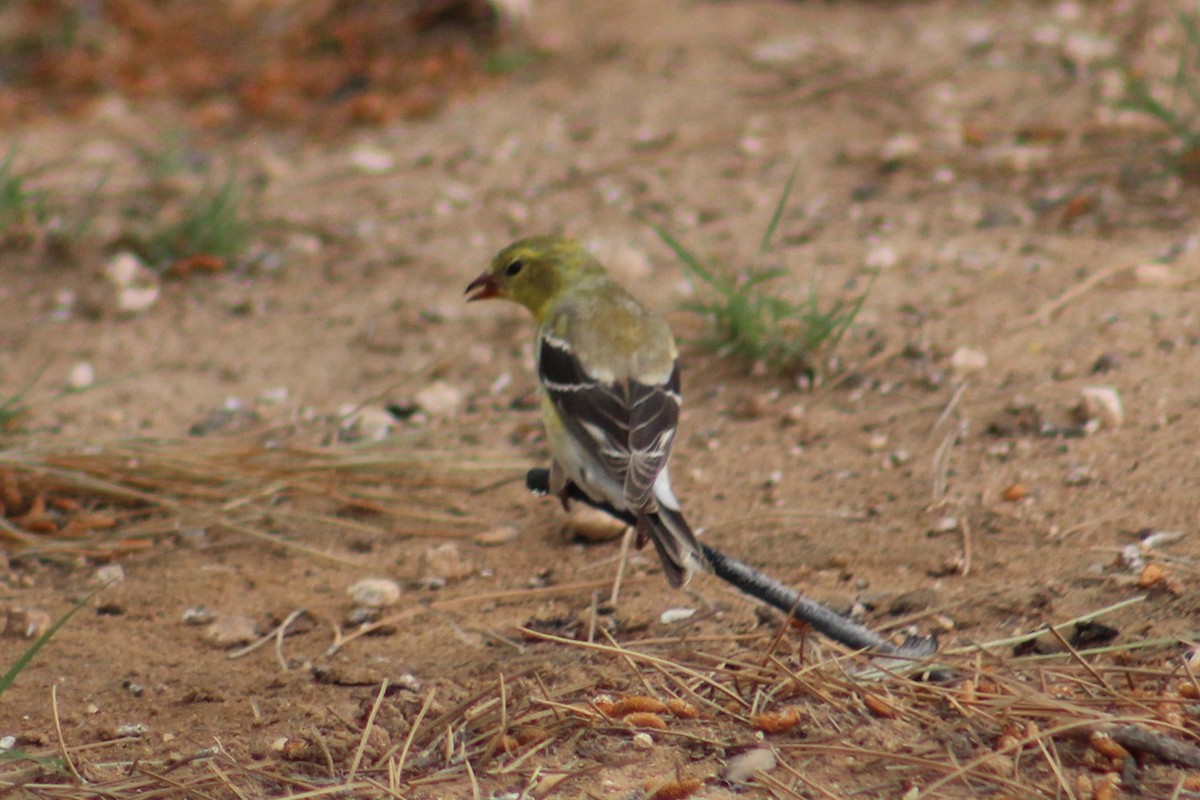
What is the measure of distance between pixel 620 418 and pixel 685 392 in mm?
1250

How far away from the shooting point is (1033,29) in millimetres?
6699

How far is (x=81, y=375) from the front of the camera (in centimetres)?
490

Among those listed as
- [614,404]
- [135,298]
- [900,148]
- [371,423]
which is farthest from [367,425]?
[900,148]

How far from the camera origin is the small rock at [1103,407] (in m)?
3.77

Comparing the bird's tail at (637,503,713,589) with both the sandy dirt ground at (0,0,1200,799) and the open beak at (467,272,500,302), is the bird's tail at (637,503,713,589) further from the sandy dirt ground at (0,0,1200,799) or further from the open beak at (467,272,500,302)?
the open beak at (467,272,500,302)

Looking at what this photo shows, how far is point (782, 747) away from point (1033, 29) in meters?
5.17

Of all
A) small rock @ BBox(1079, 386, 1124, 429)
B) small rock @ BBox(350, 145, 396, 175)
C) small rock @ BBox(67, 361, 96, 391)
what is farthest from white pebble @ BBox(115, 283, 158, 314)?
small rock @ BBox(1079, 386, 1124, 429)

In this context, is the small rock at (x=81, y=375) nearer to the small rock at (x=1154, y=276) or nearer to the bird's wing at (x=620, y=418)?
the bird's wing at (x=620, y=418)

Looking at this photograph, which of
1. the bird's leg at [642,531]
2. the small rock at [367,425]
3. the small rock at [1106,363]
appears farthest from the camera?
the small rock at [367,425]

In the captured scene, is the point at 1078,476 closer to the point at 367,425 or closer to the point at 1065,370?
the point at 1065,370

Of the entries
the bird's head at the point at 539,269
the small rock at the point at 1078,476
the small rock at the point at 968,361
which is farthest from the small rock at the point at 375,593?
the small rock at the point at 968,361

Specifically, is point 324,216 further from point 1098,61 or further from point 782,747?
point 782,747

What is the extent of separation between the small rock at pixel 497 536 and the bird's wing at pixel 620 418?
0.51 meters

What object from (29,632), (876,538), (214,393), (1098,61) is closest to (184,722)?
(29,632)
